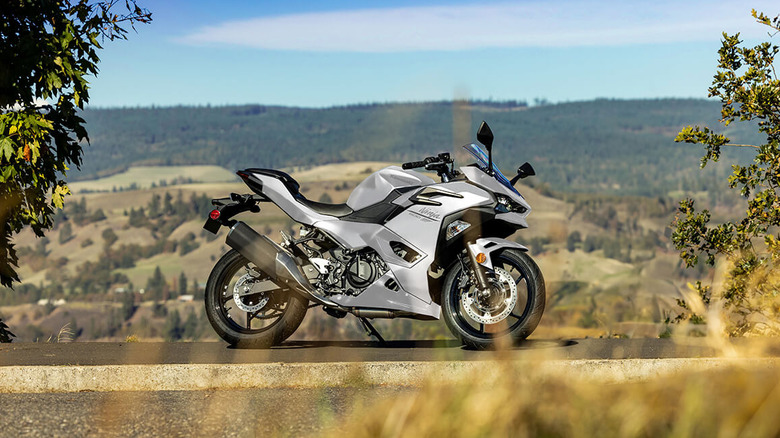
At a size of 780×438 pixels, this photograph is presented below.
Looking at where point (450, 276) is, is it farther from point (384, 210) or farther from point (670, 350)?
point (670, 350)

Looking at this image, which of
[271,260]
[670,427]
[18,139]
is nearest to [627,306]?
[271,260]

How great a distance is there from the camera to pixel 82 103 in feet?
33.2

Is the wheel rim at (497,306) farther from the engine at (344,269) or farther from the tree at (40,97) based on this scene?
the tree at (40,97)

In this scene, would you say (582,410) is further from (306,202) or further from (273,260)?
(306,202)

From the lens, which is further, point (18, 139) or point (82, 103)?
point (82, 103)

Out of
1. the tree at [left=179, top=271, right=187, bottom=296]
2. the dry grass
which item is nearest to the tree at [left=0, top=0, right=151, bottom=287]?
the dry grass

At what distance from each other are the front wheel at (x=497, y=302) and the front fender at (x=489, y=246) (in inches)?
2.8

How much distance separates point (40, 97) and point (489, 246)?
5.95 meters

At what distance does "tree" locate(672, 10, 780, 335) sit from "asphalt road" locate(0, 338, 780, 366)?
2.38m

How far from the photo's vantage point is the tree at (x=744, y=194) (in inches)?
409

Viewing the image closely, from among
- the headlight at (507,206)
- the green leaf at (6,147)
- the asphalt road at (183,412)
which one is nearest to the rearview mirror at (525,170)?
the headlight at (507,206)

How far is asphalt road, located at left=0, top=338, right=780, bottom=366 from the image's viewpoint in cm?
686

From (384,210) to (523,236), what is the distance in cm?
14745

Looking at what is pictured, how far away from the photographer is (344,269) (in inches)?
293
